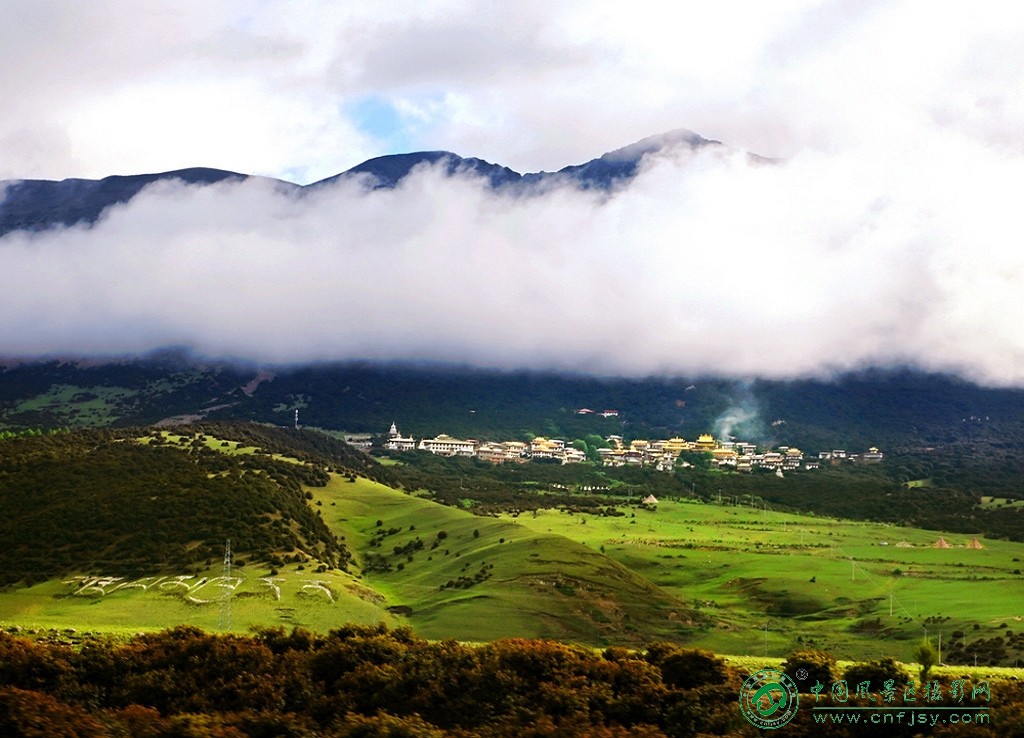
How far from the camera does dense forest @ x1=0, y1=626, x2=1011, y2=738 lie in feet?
58.9

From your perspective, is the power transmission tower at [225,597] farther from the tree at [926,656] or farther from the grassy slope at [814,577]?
the tree at [926,656]

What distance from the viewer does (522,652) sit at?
22.1 metres

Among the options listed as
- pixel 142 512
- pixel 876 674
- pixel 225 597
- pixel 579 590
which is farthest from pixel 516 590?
pixel 876 674

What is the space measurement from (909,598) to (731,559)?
1586 centimetres

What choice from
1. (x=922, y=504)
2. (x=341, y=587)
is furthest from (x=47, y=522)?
(x=922, y=504)

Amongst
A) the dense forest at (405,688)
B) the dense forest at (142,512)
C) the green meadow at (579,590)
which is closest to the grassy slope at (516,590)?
the green meadow at (579,590)

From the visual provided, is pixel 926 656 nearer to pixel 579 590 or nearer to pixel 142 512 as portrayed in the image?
pixel 579 590

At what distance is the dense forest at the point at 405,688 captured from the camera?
707 inches

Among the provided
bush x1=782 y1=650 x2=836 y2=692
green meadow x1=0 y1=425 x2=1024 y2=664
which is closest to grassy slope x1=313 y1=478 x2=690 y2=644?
green meadow x1=0 y1=425 x2=1024 y2=664

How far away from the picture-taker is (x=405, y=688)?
21094 millimetres

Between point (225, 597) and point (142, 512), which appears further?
point (142, 512)

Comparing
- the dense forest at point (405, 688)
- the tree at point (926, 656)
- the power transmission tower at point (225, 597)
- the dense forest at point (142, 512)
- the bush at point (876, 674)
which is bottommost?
the power transmission tower at point (225, 597)

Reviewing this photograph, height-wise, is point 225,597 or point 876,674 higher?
point 876,674

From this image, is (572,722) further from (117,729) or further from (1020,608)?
(1020,608)
